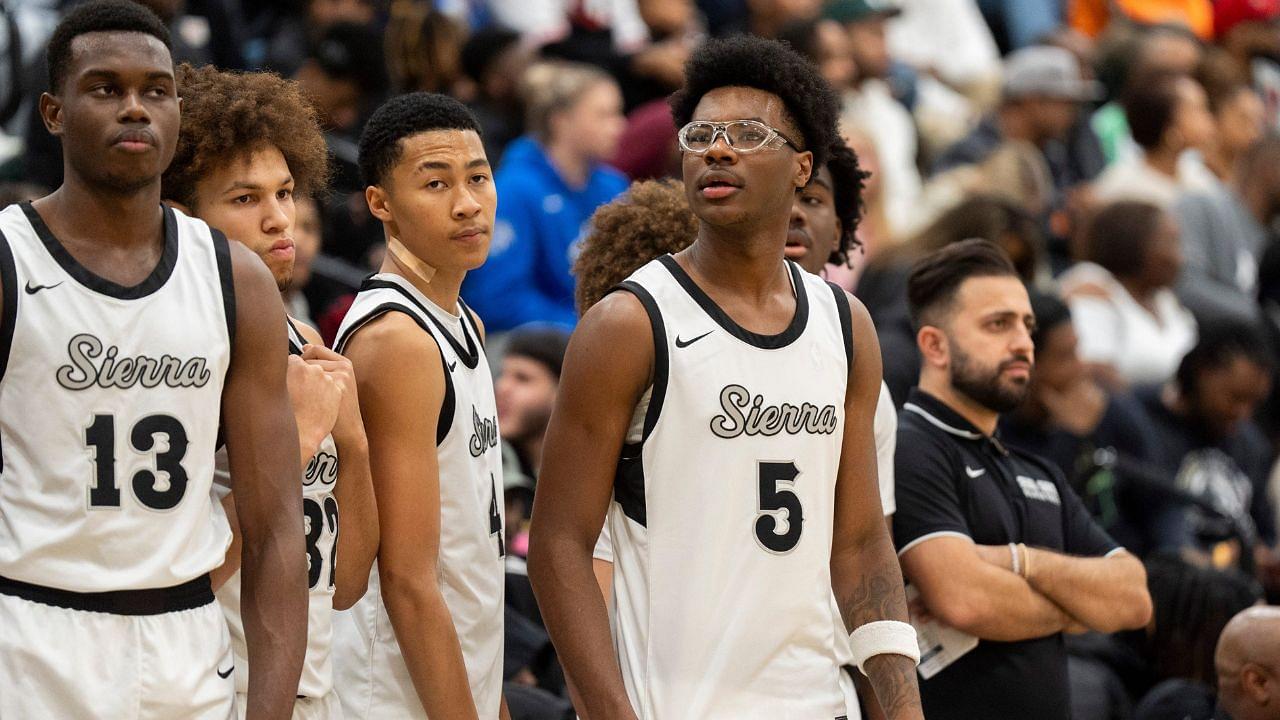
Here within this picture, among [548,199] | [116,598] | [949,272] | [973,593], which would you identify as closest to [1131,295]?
[548,199]

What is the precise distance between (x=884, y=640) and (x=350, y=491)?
1.35 meters

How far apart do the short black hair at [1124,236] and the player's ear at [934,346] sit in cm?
474

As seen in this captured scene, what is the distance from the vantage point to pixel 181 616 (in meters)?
3.52

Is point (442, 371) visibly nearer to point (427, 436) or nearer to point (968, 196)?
point (427, 436)

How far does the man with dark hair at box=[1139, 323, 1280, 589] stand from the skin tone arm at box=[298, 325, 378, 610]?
19.2 ft

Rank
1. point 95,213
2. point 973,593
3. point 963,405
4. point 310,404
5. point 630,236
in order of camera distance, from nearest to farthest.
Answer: point 95,213 < point 310,404 < point 630,236 < point 973,593 < point 963,405

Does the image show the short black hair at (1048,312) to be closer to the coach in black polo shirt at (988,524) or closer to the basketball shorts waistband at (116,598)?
the coach in black polo shirt at (988,524)

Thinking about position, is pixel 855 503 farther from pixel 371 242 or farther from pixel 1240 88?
pixel 1240 88

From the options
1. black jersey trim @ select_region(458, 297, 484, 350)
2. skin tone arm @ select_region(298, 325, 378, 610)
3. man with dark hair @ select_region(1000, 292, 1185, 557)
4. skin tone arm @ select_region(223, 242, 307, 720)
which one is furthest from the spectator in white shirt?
skin tone arm @ select_region(223, 242, 307, 720)

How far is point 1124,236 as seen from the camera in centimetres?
1023

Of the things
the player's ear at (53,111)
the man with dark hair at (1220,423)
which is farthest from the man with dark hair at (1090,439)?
the player's ear at (53,111)

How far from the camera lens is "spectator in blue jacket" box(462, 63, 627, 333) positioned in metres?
9.05

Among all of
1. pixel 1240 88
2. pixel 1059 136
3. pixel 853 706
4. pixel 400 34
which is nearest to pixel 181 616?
pixel 853 706

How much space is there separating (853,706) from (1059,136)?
922 cm
